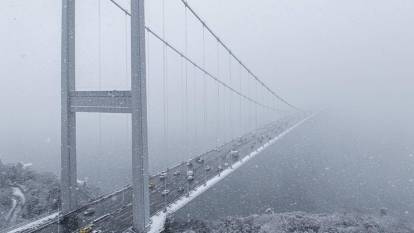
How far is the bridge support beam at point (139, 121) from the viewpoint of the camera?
34.1 feet

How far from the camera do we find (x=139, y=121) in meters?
10.4

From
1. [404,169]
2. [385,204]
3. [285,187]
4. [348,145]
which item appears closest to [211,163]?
[285,187]

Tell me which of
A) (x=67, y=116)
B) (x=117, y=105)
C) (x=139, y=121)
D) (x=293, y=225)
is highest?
(x=117, y=105)

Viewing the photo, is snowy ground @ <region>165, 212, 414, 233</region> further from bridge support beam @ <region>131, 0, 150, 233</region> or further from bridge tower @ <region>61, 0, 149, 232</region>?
bridge tower @ <region>61, 0, 149, 232</region>

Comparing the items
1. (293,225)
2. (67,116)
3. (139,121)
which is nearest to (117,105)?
(139,121)

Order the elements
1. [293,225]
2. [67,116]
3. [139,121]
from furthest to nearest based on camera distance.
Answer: [293,225] < [67,116] < [139,121]

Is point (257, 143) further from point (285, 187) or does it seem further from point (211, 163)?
point (211, 163)

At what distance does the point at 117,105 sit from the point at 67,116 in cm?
241

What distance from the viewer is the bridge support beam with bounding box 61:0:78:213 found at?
1199cm

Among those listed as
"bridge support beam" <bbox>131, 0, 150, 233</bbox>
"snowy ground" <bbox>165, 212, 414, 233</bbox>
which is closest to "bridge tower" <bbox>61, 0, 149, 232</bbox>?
"bridge support beam" <bbox>131, 0, 150, 233</bbox>

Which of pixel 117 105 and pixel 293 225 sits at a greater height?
pixel 117 105

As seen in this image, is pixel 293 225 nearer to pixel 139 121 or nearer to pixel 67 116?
pixel 139 121

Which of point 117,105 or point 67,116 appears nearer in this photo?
point 117,105

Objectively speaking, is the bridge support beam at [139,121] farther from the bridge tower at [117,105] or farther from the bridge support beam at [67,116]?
the bridge support beam at [67,116]
